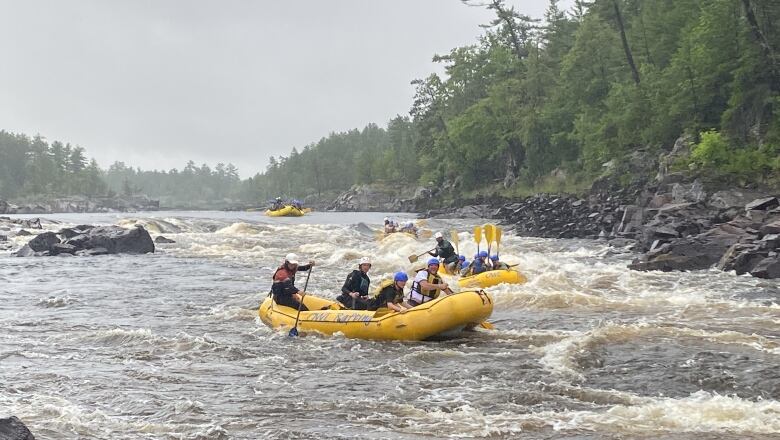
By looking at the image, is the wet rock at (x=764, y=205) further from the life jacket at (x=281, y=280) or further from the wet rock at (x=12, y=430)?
the wet rock at (x=12, y=430)

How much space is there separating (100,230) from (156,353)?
21.2 m

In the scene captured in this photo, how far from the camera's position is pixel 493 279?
54.3ft

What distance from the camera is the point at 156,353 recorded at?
10.7m

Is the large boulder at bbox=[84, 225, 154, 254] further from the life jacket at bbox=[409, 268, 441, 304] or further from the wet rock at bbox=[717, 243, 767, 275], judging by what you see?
the wet rock at bbox=[717, 243, 767, 275]

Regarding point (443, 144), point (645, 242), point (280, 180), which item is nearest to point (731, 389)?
point (645, 242)

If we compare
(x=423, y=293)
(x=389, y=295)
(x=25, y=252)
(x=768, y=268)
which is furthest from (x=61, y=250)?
(x=768, y=268)

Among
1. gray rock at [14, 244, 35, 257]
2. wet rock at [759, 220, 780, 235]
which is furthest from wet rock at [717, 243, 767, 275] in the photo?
gray rock at [14, 244, 35, 257]

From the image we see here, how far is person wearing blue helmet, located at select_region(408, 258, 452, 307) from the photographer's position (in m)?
12.3

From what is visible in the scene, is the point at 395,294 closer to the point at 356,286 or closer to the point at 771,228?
the point at 356,286

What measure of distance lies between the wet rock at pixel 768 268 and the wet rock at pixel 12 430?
1512 centimetres

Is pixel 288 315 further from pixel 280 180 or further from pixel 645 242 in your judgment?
pixel 280 180

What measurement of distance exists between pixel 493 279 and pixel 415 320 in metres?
5.64

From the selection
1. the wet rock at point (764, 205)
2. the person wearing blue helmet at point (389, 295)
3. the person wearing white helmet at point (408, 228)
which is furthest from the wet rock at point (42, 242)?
the wet rock at point (764, 205)

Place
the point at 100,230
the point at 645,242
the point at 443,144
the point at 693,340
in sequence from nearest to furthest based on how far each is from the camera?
the point at 693,340 → the point at 645,242 → the point at 100,230 → the point at 443,144
